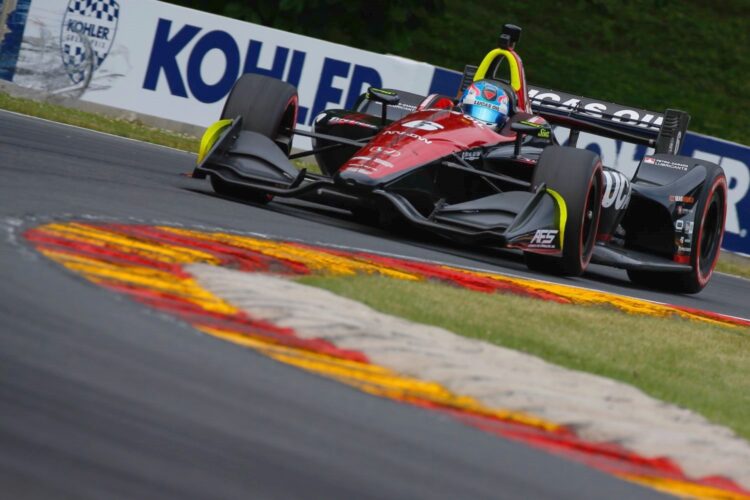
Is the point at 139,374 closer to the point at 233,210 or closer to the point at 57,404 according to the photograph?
the point at 57,404

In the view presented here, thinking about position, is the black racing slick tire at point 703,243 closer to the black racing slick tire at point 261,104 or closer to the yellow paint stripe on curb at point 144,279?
the black racing slick tire at point 261,104

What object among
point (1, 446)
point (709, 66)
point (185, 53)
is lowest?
point (1, 446)

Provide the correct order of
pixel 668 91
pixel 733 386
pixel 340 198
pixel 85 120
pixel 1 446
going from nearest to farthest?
pixel 1 446 < pixel 733 386 < pixel 340 198 < pixel 85 120 < pixel 668 91

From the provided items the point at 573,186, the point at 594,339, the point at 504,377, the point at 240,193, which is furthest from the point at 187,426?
the point at 240,193

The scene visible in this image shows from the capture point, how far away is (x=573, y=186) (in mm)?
10289

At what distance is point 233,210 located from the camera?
33.7 feet

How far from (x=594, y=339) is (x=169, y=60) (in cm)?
1022

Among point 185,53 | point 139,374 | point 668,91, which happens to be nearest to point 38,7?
point 185,53

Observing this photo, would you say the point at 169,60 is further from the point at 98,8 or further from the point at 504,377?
the point at 504,377

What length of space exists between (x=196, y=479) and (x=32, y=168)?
6316 mm

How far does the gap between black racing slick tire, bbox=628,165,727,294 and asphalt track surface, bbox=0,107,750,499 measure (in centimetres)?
675

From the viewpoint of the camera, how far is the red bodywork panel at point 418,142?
1025 cm

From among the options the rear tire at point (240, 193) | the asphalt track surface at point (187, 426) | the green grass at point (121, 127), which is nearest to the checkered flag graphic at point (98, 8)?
the green grass at point (121, 127)

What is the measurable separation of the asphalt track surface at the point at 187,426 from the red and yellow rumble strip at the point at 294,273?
138 millimetres
